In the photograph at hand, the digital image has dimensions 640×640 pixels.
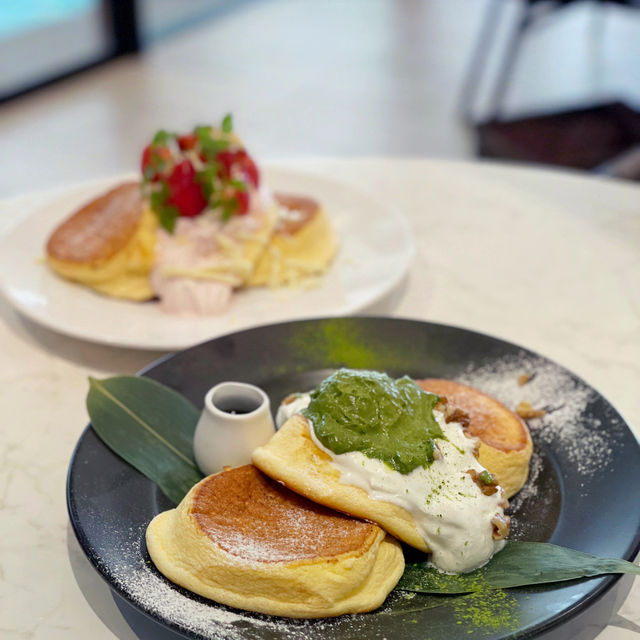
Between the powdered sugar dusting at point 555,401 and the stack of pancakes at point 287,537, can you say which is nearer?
the stack of pancakes at point 287,537

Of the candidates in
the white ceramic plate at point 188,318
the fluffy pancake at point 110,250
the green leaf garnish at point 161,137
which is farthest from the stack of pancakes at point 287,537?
the green leaf garnish at point 161,137

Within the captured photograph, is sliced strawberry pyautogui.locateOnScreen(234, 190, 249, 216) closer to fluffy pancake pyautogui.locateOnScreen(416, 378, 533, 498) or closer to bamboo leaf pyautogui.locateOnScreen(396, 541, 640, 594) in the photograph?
fluffy pancake pyautogui.locateOnScreen(416, 378, 533, 498)

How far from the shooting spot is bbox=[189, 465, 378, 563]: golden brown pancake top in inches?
39.8

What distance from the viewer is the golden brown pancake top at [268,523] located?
3.32 feet

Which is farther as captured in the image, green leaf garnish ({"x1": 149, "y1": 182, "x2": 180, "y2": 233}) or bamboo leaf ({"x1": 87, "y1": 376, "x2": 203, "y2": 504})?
green leaf garnish ({"x1": 149, "y1": 182, "x2": 180, "y2": 233})

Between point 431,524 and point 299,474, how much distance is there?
0.17 meters

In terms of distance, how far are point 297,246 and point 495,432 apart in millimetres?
847

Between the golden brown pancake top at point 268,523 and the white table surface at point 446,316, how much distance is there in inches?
8.2

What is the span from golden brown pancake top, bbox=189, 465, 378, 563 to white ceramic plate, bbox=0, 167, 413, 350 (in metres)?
0.55

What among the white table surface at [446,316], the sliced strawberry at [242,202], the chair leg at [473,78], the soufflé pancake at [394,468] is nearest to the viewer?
the soufflé pancake at [394,468]

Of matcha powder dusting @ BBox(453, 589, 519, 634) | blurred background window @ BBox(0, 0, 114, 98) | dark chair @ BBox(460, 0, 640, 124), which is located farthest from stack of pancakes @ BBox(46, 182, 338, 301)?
blurred background window @ BBox(0, 0, 114, 98)

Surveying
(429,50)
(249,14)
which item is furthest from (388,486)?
(249,14)

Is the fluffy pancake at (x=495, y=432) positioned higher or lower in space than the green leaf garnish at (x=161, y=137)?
lower

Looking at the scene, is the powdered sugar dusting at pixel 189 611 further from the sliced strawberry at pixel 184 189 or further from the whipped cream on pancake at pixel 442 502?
the sliced strawberry at pixel 184 189
